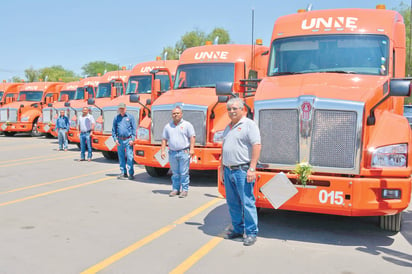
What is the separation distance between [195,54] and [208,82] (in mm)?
969

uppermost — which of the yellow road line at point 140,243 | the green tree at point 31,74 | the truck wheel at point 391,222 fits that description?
the green tree at point 31,74

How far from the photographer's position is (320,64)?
6.79 metres

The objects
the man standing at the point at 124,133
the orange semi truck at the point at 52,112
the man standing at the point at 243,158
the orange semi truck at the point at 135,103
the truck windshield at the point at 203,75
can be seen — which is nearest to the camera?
the man standing at the point at 243,158

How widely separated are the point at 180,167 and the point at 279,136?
3035 mm

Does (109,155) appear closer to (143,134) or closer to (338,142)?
(143,134)

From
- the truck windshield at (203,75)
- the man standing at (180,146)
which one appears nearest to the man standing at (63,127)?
the truck windshield at (203,75)

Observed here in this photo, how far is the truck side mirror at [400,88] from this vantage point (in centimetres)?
543

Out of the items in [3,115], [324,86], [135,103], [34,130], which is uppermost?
[324,86]

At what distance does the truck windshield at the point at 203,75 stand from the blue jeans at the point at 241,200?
5204 millimetres

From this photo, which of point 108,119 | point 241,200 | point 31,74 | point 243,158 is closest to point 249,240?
point 241,200

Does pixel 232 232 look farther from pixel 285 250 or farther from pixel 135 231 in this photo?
pixel 135 231

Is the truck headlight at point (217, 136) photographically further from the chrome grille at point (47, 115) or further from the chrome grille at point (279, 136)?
the chrome grille at point (47, 115)

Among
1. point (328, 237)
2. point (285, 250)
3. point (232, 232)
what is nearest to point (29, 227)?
point (232, 232)

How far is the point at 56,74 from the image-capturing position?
96125 millimetres
